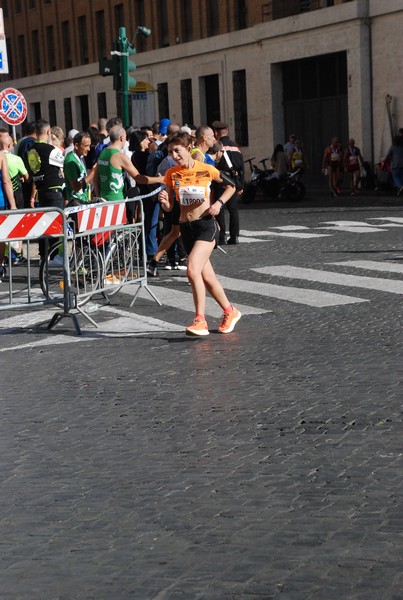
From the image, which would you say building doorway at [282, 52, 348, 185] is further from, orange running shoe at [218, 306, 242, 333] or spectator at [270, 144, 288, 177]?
orange running shoe at [218, 306, 242, 333]

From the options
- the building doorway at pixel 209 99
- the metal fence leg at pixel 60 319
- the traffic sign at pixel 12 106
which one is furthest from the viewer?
the building doorway at pixel 209 99

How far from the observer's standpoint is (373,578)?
4.27 m

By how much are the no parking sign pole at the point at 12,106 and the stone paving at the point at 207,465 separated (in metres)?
15.7

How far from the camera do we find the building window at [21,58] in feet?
207

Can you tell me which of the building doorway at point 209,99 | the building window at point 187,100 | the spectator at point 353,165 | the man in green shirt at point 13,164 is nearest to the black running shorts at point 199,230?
the man in green shirt at point 13,164

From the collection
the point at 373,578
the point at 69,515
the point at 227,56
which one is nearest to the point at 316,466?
the point at 69,515

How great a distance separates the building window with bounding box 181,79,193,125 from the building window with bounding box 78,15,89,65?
8.65m

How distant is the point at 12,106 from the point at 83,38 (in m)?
32.2

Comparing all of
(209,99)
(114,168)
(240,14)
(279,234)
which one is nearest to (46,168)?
(114,168)

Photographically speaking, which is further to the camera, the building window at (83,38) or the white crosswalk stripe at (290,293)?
the building window at (83,38)

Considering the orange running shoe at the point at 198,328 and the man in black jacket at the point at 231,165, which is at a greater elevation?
the man in black jacket at the point at 231,165

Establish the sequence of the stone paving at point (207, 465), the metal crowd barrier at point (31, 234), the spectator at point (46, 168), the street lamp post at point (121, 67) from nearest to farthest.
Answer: the stone paving at point (207, 465) < the metal crowd barrier at point (31, 234) < the spectator at point (46, 168) < the street lamp post at point (121, 67)

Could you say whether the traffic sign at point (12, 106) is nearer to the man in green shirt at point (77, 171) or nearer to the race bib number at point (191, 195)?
the man in green shirt at point (77, 171)

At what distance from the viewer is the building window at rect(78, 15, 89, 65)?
187 feet
